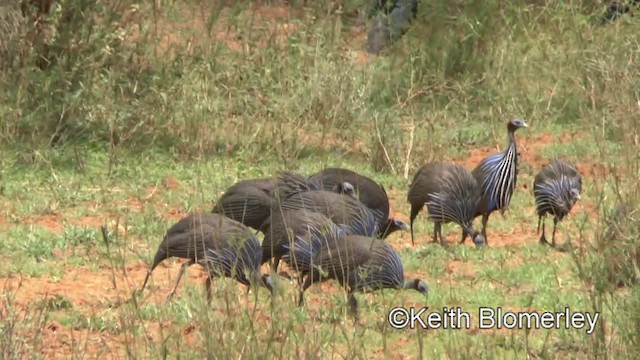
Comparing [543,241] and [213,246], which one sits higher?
[213,246]

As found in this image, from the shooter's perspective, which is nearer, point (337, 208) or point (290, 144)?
point (337, 208)

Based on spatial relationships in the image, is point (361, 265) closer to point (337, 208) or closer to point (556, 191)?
point (337, 208)

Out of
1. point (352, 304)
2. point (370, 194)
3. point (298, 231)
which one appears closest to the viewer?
point (352, 304)

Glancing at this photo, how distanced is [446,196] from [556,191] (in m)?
0.61

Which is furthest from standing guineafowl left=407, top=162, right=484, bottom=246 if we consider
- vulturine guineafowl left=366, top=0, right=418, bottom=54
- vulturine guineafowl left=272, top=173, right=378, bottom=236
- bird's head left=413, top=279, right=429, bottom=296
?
vulturine guineafowl left=366, top=0, right=418, bottom=54

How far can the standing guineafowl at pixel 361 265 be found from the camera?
5.65m

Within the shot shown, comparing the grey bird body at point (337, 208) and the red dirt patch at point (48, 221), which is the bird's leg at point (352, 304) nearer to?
the grey bird body at point (337, 208)

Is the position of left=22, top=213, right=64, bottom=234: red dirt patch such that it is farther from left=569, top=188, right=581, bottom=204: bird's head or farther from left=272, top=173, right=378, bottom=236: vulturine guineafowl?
left=569, top=188, right=581, bottom=204: bird's head

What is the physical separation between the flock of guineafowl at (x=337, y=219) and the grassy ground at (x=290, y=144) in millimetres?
145

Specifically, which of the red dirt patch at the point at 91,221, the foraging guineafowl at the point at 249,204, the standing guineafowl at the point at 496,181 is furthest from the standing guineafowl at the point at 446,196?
the red dirt patch at the point at 91,221

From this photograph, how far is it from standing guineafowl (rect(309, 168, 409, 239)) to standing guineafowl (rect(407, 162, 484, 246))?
22 centimetres

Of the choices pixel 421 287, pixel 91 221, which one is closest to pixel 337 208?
pixel 421 287

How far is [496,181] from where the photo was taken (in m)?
7.81

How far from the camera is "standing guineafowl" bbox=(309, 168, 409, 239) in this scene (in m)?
7.32
